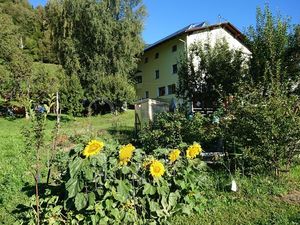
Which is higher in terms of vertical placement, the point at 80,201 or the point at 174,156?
the point at 174,156

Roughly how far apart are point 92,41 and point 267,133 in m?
24.6

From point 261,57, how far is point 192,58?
14.8 ft

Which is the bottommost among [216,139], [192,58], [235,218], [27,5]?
[235,218]

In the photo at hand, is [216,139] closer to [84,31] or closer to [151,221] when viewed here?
[151,221]

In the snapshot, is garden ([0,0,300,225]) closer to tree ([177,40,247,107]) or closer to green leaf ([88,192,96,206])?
green leaf ([88,192,96,206])

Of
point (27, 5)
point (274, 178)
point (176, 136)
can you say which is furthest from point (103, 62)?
point (27, 5)

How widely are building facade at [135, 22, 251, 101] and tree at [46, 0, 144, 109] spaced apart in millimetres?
5448

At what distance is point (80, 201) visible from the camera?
13.4ft

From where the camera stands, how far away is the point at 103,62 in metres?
29.5

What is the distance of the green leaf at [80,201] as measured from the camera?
159 inches

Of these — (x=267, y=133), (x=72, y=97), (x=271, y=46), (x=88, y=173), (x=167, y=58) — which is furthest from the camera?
(x=167, y=58)

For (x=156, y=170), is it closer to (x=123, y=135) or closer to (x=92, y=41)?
(x=123, y=135)

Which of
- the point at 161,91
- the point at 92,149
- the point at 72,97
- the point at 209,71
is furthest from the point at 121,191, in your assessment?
the point at 161,91

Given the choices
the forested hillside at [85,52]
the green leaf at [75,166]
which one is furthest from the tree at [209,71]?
the green leaf at [75,166]
